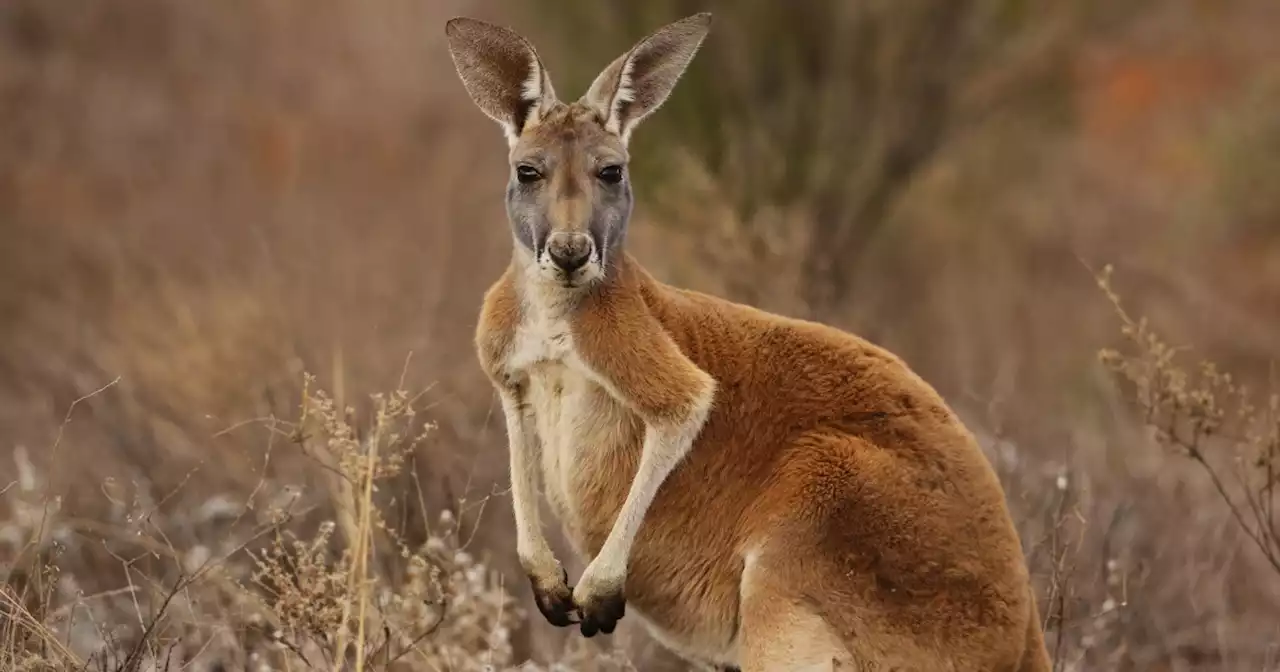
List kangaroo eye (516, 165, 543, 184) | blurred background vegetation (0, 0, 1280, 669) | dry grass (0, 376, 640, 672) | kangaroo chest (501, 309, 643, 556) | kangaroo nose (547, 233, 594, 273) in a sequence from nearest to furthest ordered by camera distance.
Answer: kangaroo nose (547, 233, 594, 273) < kangaroo eye (516, 165, 543, 184) < kangaroo chest (501, 309, 643, 556) < dry grass (0, 376, 640, 672) < blurred background vegetation (0, 0, 1280, 669)

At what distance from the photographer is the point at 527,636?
5316 mm

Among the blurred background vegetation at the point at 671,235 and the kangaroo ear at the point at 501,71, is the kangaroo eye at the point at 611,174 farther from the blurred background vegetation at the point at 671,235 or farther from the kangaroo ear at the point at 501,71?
the blurred background vegetation at the point at 671,235

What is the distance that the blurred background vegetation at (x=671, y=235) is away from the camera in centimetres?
549

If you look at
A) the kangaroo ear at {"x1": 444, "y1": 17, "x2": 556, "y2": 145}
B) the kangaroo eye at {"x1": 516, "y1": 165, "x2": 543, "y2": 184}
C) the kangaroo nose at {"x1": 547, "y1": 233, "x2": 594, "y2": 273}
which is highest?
the kangaroo ear at {"x1": 444, "y1": 17, "x2": 556, "y2": 145}

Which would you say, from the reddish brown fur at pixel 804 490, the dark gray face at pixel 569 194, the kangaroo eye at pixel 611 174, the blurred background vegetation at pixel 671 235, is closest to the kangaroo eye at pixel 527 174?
the dark gray face at pixel 569 194

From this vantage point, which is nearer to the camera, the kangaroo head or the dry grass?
the kangaroo head

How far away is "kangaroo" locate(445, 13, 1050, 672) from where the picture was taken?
3.20 m

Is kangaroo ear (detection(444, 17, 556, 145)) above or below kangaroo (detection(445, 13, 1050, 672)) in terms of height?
above

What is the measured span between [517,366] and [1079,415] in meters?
5.65

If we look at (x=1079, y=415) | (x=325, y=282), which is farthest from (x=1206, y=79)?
(x=325, y=282)

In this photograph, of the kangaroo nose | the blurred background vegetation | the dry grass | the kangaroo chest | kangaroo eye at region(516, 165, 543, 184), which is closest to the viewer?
the kangaroo nose

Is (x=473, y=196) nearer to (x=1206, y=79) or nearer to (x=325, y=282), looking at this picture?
(x=325, y=282)

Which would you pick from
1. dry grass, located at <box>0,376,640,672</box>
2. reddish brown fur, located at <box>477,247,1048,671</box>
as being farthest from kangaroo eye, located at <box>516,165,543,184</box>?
dry grass, located at <box>0,376,640,672</box>

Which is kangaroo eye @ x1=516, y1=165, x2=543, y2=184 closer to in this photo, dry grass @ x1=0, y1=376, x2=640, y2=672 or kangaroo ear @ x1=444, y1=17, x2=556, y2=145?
kangaroo ear @ x1=444, y1=17, x2=556, y2=145
